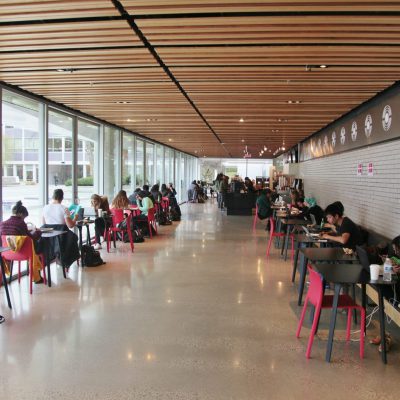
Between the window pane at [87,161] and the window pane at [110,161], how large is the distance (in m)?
0.44

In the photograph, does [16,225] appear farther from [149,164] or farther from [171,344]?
[149,164]

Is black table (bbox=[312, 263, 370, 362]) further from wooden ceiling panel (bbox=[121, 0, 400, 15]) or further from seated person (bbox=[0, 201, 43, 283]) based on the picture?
seated person (bbox=[0, 201, 43, 283])

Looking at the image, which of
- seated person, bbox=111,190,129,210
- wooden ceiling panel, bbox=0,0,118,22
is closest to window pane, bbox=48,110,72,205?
seated person, bbox=111,190,129,210

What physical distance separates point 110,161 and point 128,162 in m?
1.76

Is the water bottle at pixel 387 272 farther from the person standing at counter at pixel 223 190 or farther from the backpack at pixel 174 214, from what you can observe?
the person standing at counter at pixel 223 190

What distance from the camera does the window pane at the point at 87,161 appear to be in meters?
9.10

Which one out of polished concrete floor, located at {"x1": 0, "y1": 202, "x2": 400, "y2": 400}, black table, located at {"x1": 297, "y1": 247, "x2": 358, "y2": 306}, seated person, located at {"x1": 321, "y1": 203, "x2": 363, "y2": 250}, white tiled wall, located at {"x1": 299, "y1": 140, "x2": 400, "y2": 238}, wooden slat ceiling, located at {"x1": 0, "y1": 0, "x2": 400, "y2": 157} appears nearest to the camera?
polished concrete floor, located at {"x1": 0, "y1": 202, "x2": 400, "y2": 400}

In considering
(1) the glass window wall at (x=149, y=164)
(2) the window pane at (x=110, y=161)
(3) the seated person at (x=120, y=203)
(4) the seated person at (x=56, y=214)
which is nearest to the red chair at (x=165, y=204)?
(1) the glass window wall at (x=149, y=164)

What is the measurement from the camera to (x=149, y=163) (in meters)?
16.0

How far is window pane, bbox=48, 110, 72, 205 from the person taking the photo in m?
7.69

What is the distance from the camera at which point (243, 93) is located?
6438 millimetres

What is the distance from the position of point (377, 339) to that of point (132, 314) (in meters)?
2.53

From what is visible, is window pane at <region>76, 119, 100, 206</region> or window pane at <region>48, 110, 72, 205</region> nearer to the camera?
A: window pane at <region>48, 110, 72, 205</region>

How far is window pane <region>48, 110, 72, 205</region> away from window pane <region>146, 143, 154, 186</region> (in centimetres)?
669
